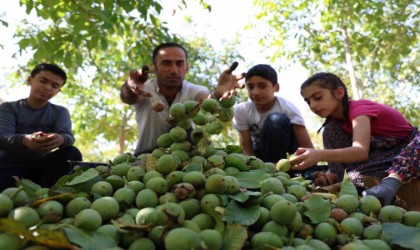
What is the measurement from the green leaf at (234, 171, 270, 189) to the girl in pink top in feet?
2.50

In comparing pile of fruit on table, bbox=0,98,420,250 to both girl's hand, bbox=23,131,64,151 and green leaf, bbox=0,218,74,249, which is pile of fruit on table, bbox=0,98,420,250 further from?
girl's hand, bbox=23,131,64,151

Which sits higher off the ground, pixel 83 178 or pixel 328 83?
pixel 328 83

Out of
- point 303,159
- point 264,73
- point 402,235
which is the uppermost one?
point 264,73

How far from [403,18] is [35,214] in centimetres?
850

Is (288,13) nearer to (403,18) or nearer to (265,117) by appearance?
(403,18)

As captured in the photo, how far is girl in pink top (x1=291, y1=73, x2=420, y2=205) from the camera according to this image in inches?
83.8

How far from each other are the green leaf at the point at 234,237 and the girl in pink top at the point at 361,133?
45.8 inches

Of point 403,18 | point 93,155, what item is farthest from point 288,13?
point 93,155

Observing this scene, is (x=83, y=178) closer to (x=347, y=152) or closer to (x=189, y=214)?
(x=189, y=214)

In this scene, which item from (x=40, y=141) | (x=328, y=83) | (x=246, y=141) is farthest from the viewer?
(x=246, y=141)

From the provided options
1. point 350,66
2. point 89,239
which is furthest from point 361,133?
point 350,66

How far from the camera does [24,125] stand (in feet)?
11.1

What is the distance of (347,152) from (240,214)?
1237 mm

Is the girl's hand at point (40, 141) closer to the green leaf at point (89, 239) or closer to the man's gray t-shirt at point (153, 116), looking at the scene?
the man's gray t-shirt at point (153, 116)
